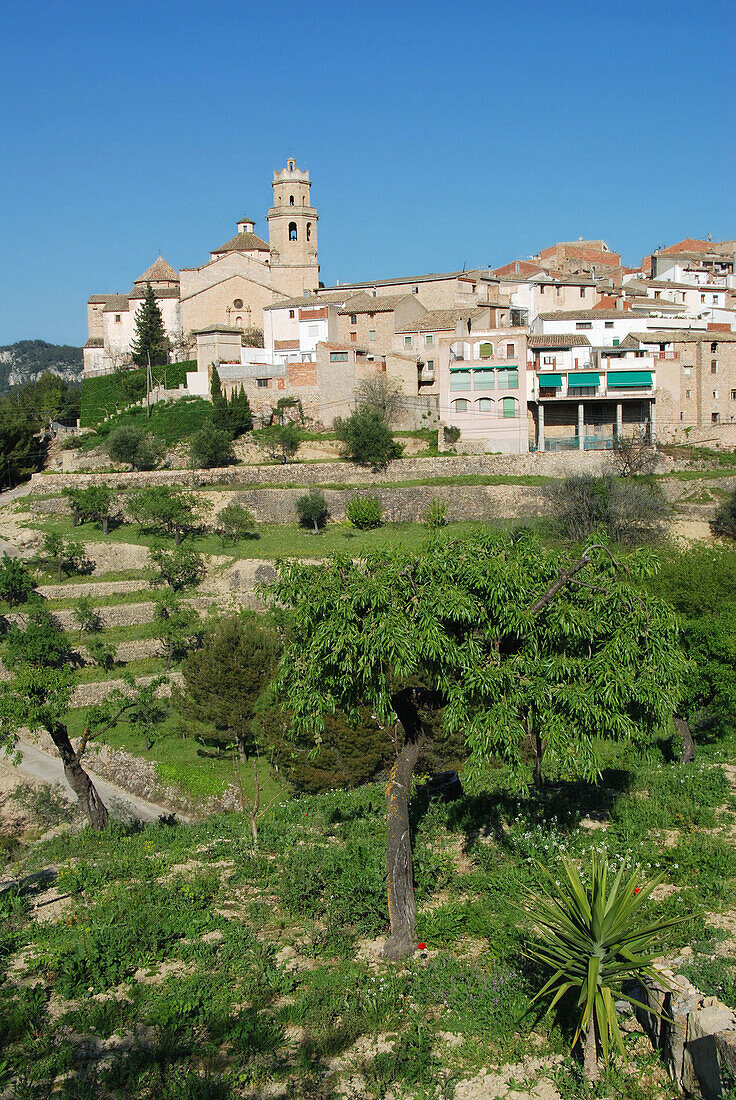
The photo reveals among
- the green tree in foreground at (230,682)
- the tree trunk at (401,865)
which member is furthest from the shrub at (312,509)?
the tree trunk at (401,865)

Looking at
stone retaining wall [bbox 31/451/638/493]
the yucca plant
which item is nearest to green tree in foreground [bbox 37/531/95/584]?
stone retaining wall [bbox 31/451/638/493]

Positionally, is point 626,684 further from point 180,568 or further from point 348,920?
point 180,568

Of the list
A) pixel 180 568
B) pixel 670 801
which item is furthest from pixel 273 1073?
pixel 180 568

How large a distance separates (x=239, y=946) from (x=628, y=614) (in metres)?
5.12

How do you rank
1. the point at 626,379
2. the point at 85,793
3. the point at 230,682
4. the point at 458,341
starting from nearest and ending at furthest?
the point at 85,793
the point at 230,682
the point at 626,379
the point at 458,341

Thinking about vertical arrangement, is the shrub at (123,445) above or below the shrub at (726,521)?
above

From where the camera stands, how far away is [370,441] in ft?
140

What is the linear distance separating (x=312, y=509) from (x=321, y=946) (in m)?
30.4

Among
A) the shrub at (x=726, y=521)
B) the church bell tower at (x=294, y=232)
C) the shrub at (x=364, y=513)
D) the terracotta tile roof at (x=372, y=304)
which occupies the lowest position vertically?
the shrub at (x=726, y=521)

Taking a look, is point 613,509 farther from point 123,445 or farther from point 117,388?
point 117,388

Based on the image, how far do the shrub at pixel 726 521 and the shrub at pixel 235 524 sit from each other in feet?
61.8

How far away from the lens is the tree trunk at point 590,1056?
271 inches

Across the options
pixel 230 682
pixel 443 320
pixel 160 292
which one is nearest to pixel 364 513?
pixel 230 682

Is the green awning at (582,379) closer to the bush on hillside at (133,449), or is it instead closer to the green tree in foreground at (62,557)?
the bush on hillside at (133,449)
